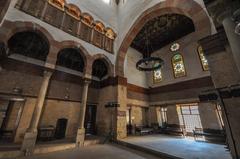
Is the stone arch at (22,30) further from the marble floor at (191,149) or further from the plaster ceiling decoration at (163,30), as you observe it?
the plaster ceiling decoration at (163,30)

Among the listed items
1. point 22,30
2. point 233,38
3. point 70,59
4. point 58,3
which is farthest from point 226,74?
point 58,3

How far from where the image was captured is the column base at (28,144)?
15.9 feet

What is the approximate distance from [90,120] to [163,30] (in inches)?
411

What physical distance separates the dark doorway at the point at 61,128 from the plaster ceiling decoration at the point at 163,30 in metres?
9.99

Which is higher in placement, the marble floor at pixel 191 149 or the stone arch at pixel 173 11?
the stone arch at pixel 173 11

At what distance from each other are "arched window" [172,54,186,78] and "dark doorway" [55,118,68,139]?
399 inches

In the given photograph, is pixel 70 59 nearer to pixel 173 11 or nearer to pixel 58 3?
pixel 58 3

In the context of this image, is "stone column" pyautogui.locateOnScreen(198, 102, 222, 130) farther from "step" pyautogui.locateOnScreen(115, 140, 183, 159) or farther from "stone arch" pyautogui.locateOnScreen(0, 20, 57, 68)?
"stone arch" pyautogui.locateOnScreen(0, 20, 57, 68)

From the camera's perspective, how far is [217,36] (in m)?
3.97

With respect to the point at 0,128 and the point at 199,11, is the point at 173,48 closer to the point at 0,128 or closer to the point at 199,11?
the point at 199,11

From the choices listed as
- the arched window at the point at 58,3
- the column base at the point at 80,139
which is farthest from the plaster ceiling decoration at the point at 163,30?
the column base at the point at 80,139

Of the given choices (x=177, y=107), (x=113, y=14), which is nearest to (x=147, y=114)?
(x=177, y=107)

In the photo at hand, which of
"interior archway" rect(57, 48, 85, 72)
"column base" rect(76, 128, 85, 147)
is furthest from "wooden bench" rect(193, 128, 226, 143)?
"interior archway" rect(57, 48, 85, 72)

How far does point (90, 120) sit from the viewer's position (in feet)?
30.7
